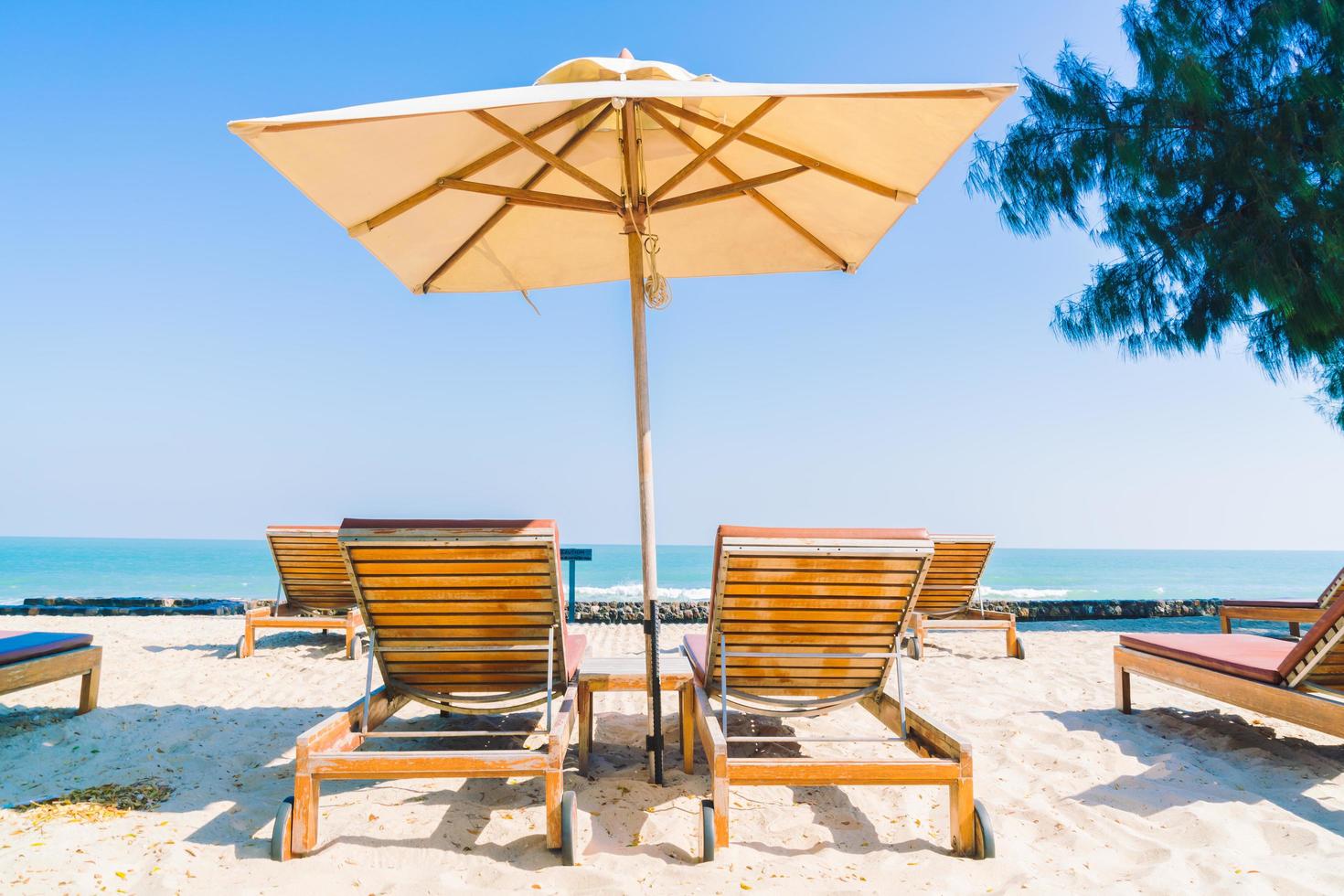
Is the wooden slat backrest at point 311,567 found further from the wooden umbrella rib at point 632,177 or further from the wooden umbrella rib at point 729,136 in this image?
the wooden umbrella rib at point 729,136

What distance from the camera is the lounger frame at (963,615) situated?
5859 mm

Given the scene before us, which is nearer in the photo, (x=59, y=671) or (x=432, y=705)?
(x=432, y=705)

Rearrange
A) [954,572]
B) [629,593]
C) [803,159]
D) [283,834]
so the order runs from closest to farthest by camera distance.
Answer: [283,834] < [803,159] < [954,572] < [629,593]

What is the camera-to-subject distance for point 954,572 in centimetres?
611

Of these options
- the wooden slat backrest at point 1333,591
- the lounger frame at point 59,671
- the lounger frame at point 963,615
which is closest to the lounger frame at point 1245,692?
the lounger frame at point 963,615

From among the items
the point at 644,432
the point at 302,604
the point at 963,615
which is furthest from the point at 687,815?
the point at 302,604

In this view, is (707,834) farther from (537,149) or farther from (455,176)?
(455,176)

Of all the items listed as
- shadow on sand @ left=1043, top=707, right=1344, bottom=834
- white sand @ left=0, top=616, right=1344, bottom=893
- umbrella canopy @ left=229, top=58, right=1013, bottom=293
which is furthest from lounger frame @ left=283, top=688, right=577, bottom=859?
shadow on sand @ left=1043, top=707, right=1344, bottom=834

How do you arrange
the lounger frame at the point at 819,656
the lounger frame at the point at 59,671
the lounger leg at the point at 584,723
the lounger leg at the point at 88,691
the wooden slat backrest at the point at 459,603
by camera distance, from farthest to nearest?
1. the lounger leg at the point at 88,691
2. the lounger frame at the point at 59,671
3. the lounger leg at the point at 584,723
4. the wooden slat backrest at the point at 459,603
5. the lounger frame at the point at 819,656

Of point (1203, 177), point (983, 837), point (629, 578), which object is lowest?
point (629, 578)

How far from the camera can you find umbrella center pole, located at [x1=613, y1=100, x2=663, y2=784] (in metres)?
2.82

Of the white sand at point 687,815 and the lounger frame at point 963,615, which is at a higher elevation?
the lounger frame at point 963,615

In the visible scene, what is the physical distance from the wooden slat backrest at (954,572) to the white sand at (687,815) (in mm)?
1746

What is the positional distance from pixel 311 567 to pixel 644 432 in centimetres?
451
